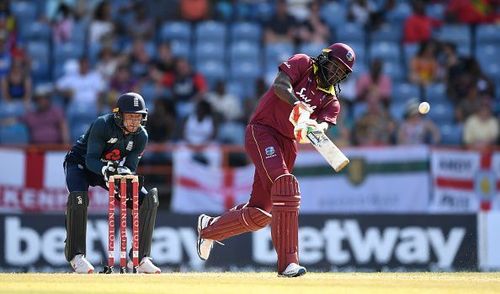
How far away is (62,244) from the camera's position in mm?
15656

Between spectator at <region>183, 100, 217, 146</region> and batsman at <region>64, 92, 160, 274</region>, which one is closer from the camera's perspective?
batsman at <region>64, 92, 160, 274</region>

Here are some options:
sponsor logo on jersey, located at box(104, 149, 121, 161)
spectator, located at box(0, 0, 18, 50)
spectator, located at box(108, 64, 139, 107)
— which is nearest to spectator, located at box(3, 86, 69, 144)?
spectator, located at box(108, 64, 139, 107)

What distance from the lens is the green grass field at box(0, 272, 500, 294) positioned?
9156 millimetres

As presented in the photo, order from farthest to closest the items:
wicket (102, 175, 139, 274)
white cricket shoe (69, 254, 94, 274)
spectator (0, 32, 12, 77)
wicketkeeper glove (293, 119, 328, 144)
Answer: spectator (0, 32, 12, 77) < white cricket shoe (69, 254, 94, 274) < wicket (102, 175, 139, 274) < wicketkeeper glove (293, 119, 328, 144)

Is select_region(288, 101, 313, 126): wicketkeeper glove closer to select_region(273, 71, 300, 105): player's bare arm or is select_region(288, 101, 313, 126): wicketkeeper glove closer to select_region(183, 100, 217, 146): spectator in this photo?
select_region(273, 71, 300, 105): player's bare arm

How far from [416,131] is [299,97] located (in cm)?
749

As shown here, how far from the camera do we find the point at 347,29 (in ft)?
65.7

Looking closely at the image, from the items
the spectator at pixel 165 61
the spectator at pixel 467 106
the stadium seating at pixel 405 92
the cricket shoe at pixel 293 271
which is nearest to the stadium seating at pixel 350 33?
the stadium seating at pixel 405 92

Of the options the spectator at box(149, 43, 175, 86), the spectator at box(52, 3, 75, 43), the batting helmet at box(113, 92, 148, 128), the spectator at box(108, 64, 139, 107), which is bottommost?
the batting helmet at box(113, 92, 148, 128)

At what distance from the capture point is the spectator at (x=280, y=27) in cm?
1977

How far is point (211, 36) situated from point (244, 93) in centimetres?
132

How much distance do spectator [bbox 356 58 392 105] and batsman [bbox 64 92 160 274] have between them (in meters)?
7.79

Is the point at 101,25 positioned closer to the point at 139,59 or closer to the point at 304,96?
the point at 139,59

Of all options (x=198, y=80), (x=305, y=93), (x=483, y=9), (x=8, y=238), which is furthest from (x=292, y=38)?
(x=305, y=93)
